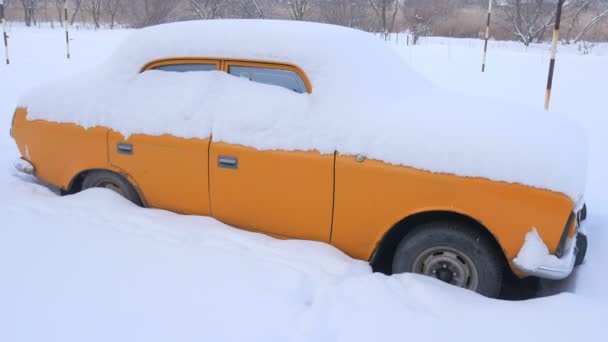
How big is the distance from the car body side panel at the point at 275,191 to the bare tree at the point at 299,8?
79.0 feet

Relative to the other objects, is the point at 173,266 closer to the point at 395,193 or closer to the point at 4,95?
the point at 395,193

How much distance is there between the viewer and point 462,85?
37.1 ft

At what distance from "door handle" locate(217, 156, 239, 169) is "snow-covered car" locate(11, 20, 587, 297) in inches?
0.7

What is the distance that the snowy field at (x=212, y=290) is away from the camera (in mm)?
2482

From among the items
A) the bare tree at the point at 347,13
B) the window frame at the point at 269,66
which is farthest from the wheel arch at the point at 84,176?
the bare tree at the point at 347,13

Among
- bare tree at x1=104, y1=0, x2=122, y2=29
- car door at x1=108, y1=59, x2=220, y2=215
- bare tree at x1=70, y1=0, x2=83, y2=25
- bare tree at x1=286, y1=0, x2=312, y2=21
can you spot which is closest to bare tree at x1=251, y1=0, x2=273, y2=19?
bare tree at x1=286, y1=0, x2=312, y2=21

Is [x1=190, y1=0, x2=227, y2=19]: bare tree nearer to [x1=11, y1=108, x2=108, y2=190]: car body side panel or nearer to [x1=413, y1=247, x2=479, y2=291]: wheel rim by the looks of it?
[x1=11, y1=108, x2=108, y2=190]: car body side panel

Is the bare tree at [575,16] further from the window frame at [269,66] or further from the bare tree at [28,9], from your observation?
the bare tree at [28,9]

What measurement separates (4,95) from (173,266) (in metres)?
8.28

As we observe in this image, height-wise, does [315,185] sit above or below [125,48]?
below

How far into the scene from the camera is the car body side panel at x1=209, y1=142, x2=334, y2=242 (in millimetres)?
3168

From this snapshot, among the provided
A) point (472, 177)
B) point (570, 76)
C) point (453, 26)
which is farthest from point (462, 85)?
point (453, 26)

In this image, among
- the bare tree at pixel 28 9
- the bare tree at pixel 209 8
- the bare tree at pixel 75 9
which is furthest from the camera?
the bare tree at pixel 75 9

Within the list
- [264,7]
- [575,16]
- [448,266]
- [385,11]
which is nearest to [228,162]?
[448,266]
